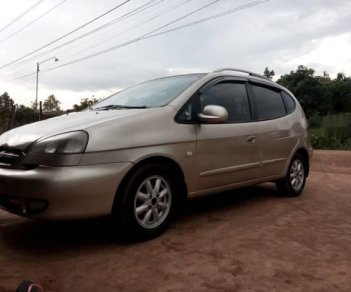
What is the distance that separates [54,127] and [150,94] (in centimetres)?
122

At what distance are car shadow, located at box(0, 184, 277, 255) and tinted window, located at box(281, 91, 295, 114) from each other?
59.3 inches

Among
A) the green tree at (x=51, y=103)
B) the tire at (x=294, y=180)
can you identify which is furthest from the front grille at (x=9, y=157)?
the green tree at (x=51, y=103)

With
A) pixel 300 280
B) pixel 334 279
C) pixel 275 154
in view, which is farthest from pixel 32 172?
pixel 275 154

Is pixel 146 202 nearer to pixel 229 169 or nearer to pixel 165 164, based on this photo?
pixel 165 164

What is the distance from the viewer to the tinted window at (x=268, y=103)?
505 cm

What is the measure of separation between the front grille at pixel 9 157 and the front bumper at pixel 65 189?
7cm

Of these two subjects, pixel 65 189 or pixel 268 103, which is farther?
pixel 268 103

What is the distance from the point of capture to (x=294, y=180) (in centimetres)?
569

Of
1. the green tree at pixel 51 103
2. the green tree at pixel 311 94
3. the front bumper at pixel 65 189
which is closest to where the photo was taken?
the front bumper at pixel 65 189

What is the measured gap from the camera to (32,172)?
316 cm

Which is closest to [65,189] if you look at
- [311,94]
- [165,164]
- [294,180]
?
[165,164]

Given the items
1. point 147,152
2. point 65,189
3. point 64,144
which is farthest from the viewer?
point 147,152

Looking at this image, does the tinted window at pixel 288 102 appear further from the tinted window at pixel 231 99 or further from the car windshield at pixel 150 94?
the car windshield at pixel 150 94

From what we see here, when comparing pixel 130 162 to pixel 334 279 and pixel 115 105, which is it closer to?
pixel 115 105
